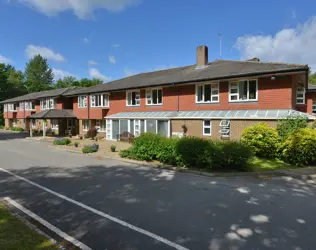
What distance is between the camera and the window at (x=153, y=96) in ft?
75.6

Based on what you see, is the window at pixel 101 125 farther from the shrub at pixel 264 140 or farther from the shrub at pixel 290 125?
the shrub at pixel 290 125

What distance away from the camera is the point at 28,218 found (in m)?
5.34

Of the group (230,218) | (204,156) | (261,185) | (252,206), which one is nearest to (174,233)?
(230,218)

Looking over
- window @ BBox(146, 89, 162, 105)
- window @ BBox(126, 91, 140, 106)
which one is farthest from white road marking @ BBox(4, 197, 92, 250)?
window @ BBox(126, 91, 140, 106)

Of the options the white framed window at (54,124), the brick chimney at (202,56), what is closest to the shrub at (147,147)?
the brick chimney at (202,56)

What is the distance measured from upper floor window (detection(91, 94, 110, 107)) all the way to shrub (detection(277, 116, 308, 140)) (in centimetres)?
1936

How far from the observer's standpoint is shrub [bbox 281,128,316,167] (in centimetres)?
1104

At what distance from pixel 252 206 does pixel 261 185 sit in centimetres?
257

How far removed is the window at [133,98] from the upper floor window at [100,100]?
3257 millimetres

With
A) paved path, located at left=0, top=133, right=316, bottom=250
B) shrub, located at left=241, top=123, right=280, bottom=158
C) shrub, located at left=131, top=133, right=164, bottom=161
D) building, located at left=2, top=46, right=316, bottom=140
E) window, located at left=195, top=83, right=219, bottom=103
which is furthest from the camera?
window, located at left=195, top=83, right=219, bottom=103

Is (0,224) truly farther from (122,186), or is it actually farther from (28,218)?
(122,186)

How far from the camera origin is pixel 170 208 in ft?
20.1

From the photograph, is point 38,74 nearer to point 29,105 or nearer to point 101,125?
point 29,105

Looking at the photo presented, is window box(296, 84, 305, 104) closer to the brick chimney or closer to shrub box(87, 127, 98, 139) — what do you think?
the brick chimney
